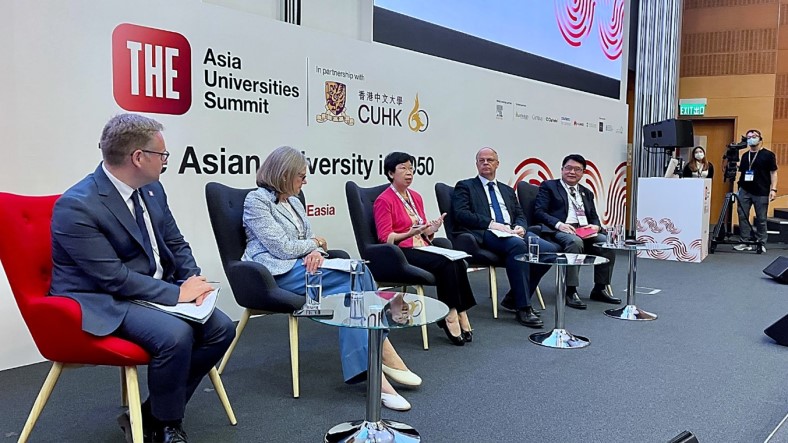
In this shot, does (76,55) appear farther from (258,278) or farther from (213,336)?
(213,336)

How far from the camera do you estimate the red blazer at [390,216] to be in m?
3.79

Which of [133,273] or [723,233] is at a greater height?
[133,273]

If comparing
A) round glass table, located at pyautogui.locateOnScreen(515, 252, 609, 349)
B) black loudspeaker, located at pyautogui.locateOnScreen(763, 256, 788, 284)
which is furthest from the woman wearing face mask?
round glass table, located at pyautogui.locateOnScreen(515, 252, 609, 349)

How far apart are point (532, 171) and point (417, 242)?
3.67 m

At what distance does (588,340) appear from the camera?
12.8 feet

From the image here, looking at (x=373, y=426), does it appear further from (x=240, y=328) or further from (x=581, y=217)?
(x=581, y=217)

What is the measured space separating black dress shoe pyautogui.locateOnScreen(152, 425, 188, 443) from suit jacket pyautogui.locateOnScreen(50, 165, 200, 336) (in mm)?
432

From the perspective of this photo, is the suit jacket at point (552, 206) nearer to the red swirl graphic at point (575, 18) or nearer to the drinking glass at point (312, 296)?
the drinking glass at point (312, 296)

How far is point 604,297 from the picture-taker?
5.09 metres

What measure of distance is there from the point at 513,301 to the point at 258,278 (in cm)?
233

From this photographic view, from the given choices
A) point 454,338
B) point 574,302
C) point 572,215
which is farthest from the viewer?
point 572,215

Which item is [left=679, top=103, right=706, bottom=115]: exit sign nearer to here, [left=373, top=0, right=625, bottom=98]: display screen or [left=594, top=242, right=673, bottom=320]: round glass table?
[left=373, top=0, right=625, bottom=98]: display screen

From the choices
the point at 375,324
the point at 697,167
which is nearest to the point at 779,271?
the point at 697,167

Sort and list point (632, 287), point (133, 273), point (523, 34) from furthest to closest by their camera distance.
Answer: point (523, 34)
point (632, 287)
point (133, 273)
